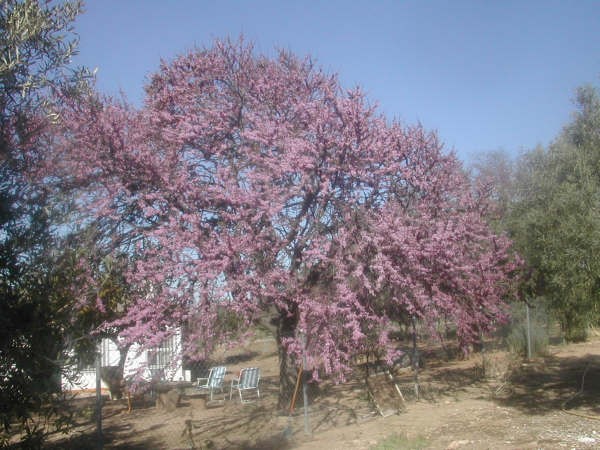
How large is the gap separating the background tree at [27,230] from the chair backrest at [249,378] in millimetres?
8422

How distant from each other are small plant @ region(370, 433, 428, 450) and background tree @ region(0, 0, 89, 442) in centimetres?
515

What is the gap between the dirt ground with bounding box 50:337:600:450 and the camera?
8617mm

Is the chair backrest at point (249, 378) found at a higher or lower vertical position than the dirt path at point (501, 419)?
higher

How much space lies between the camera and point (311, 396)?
12078 millimetres

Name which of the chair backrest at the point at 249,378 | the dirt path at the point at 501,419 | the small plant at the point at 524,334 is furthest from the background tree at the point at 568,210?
the chair backrest at the point at 249,378

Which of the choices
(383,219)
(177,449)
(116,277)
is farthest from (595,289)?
(116,277)

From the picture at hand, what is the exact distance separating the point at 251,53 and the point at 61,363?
27.9ft

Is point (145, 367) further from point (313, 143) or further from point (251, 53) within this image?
point (251, 53)

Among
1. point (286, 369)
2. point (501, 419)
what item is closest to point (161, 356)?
point (286, 369)

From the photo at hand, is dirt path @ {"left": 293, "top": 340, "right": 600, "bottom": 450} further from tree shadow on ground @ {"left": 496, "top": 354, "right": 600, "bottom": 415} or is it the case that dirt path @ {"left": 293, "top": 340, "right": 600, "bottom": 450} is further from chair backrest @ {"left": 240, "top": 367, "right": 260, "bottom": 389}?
chair backrest @ {"left": 240, "top": 367, "right": 260, "bottom": 389}

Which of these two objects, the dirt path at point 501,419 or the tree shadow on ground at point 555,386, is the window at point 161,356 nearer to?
the dirt path at point 501,419

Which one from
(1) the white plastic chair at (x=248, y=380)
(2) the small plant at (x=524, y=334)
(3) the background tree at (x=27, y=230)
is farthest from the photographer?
(2) the small plant at (x=524, y=334)

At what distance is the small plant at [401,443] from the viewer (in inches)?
320

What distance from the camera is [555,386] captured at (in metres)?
12.8
